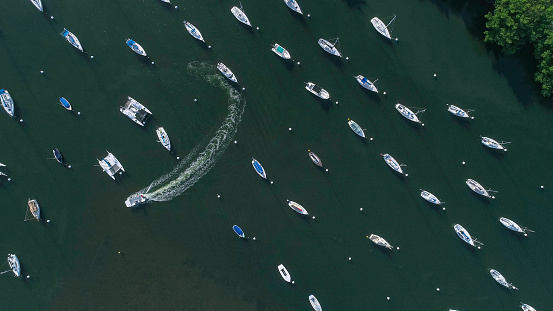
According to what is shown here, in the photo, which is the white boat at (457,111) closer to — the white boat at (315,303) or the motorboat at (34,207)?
the white boat at (315,303)

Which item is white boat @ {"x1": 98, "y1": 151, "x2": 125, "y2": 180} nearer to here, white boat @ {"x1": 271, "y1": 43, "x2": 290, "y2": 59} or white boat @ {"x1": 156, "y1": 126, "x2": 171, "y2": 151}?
white boat @ {"x1": 156, "y1": 126, "x2": 171, "y2": 151}

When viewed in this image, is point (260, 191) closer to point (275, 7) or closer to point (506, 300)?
point (275, 7)

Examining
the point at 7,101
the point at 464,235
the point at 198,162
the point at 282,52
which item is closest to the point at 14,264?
the point at 7,101

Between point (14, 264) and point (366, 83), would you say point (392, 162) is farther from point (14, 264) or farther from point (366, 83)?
point (14, 264)

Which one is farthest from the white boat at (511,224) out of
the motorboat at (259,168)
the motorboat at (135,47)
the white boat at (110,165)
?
the motorboat at (135,47)

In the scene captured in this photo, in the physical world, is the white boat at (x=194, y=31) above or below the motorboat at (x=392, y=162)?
below

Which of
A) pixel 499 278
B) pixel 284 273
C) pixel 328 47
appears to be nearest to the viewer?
pixel 328 47
